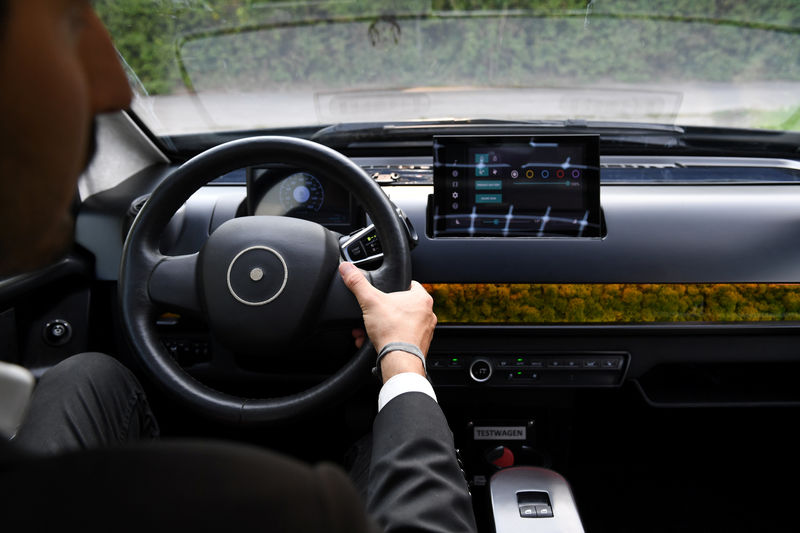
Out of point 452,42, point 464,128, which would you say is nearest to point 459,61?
point 452,42

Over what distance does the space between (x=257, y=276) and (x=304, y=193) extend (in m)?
0.43

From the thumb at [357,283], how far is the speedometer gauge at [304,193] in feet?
1.32

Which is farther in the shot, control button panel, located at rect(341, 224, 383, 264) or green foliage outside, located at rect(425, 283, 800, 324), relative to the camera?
green foliage outside, located at rect(425, 283, 800, 324)

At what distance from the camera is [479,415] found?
2.13 meters

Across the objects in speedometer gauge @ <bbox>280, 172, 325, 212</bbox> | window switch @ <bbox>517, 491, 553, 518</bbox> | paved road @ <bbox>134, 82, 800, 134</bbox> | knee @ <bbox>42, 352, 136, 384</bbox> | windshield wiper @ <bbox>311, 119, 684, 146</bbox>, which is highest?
paved road @ <bbox>134, 82, 800, 134</bbox>

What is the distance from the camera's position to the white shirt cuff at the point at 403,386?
1193 millimetres

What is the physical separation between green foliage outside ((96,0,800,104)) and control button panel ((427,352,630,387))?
104 centimetres

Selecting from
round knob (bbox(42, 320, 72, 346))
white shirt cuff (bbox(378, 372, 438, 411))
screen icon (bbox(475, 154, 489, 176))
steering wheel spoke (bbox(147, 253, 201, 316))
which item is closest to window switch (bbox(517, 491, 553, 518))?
white shirt cuff (bbox(378, 372, 438, 411))

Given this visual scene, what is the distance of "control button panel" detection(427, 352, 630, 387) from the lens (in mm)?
1878

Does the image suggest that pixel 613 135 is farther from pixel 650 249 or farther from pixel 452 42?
pixel 452 42

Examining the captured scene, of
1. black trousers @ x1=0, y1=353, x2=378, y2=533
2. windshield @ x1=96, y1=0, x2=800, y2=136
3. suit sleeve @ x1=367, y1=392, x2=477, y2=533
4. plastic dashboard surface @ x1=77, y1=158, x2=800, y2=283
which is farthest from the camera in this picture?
windshield @ x1=96, y1=0, x2=800, y2=136

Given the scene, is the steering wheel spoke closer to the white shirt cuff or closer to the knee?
the knee

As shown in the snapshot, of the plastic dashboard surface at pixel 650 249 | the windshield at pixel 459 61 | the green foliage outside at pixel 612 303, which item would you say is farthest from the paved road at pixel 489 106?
the green foliage outside at pixel 612 303

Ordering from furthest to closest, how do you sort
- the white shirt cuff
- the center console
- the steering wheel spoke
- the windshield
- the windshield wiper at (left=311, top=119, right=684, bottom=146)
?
the windshield, the windshield wiper at (left=311, top=119, right=684, bottom=146), the center console, the steering wheel spoke, the white shirt cuff
